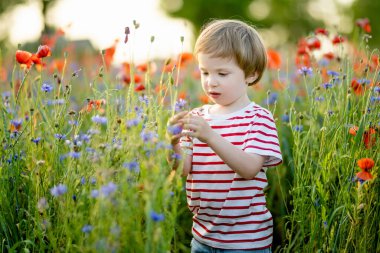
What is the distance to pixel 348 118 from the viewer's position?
109 inches

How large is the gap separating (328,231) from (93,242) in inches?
46.7

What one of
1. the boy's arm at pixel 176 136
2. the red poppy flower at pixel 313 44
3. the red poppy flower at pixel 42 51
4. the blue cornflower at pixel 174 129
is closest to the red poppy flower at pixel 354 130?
the boy's arm at pixel 176 136

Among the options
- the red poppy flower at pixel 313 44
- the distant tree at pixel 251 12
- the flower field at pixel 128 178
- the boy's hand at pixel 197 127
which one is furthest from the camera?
the distant tree at pixel 251 12

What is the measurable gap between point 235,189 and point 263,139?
0.25 metres

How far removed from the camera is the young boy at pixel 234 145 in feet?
7.38

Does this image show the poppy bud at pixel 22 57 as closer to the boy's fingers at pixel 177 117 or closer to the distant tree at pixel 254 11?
the boy's fingers at pixel 177 117

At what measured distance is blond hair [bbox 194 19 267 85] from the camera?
226cm

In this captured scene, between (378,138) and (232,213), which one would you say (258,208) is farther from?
(378,138)

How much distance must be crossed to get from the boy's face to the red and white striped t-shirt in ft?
0.31

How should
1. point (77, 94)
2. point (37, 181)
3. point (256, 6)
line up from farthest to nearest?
point (256, 6) → point (77, 94) → point (37, 181)

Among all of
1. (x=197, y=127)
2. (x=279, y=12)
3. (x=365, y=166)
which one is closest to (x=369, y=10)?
(x=279, y=12)

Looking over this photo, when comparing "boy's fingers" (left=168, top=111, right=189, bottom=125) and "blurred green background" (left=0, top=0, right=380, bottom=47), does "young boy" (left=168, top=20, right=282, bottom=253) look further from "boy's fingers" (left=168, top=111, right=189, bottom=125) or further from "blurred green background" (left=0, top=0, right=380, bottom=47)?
"blurred green background" (left=0, top=0, right=380, bottom=47)

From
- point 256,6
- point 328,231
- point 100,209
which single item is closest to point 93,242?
point 100,209

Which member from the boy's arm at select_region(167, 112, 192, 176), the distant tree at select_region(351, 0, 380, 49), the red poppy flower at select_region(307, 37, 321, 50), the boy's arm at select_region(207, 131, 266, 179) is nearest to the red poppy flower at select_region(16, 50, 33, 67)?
the boy's arm at select_region(167, 112, 192, 176)
